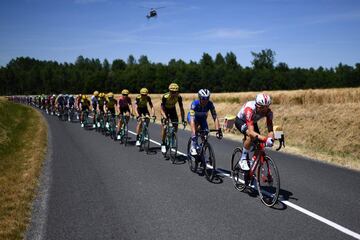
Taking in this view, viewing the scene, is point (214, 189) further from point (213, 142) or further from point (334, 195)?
point (213, 142)

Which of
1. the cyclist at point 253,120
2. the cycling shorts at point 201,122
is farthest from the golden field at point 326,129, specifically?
the cyclist at point 253,120

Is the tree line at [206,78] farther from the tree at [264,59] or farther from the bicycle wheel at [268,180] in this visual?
the bicycle wheel at [268,180]

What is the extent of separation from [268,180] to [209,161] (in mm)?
2449

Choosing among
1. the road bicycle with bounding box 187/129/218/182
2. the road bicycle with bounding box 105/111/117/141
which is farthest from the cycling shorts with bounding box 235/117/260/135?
the road bicycle with bounding box 105/111/117/141

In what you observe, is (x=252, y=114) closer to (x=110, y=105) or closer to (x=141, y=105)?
(x=141, y=105)

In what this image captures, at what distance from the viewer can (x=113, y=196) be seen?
743 centimetres

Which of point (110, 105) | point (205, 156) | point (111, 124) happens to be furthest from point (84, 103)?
point (205, 156)

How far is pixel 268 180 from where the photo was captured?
22.2 feet

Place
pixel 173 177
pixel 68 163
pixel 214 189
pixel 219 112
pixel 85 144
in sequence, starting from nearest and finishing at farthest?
pixel 214 189 → pixel 173 177 → pixel 68 163 → pixel 85 144 → pixel 219 112

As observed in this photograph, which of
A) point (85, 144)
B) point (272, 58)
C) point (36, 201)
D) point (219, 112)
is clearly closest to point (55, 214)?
point (36, 201)

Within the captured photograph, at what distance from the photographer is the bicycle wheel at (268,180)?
6.47 m

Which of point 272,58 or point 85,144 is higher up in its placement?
point 272,58

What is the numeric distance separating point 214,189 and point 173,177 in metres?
1.50

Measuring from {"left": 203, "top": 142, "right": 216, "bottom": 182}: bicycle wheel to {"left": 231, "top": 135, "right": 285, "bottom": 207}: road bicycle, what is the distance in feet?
3.25
